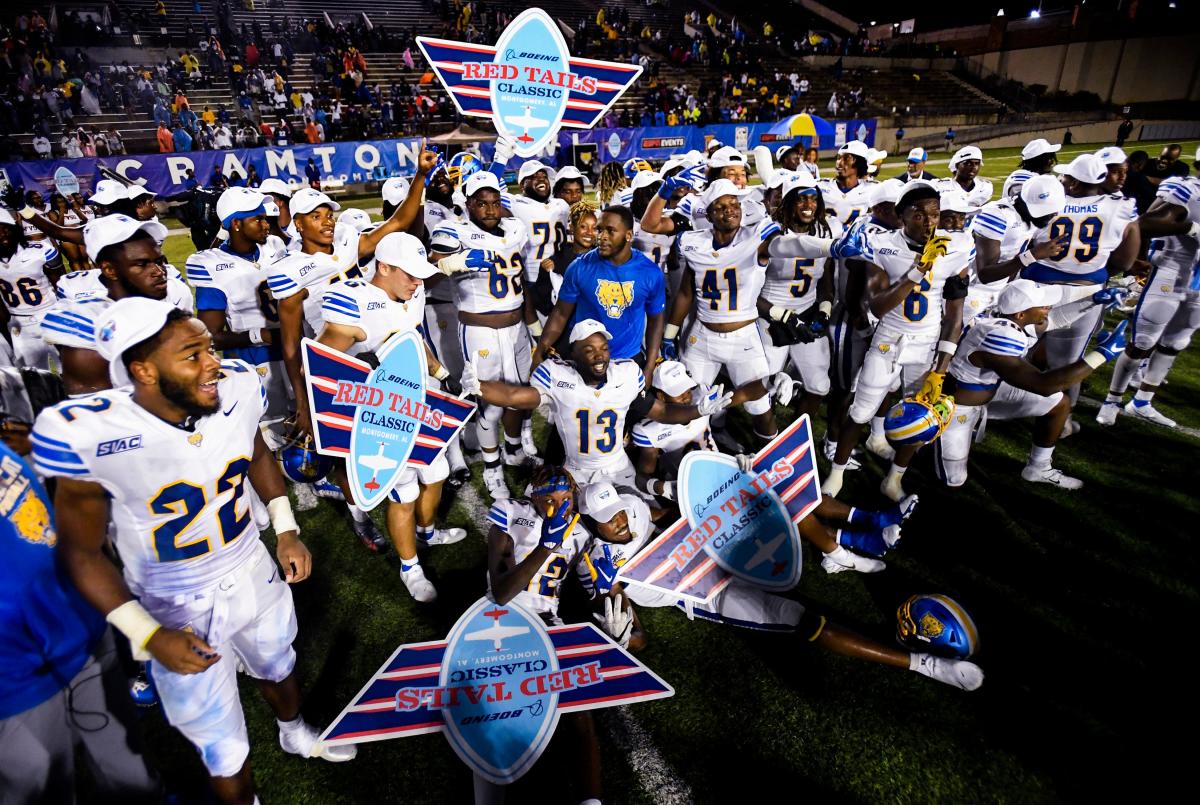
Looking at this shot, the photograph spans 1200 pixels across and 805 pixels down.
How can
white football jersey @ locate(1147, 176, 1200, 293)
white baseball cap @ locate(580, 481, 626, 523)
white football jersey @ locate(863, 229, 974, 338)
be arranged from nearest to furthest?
white baseball cap @ locate(580, 481, 626, 523) < white football jersey @ locate(863, 229, 974, 338) < white football jersey @ locate(1147, 176, 1200, 293)

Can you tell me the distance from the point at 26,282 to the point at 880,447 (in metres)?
9.45

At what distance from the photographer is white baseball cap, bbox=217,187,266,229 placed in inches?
199

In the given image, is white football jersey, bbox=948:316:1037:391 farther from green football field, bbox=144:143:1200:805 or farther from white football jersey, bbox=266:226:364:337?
white football jersey, bbox=266:226:364:337

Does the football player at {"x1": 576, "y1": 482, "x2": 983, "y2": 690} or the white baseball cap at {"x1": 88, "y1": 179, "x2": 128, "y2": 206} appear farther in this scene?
the white baseball cap at {"x1": 88, "y1": 179, "x2": 128, "y2": 206}

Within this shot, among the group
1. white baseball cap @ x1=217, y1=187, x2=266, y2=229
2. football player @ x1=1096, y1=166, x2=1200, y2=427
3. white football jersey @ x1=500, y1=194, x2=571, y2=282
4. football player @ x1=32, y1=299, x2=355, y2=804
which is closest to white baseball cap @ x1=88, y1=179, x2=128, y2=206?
white baseball cap @ x1=217, y1=187, x2=266, y2=229

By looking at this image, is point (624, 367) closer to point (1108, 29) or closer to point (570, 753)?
point (570, 753)

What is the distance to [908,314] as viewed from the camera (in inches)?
205

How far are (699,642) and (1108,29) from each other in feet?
191

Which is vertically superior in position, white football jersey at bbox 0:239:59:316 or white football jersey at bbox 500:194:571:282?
white football jersey at bbox 500:194:571:282

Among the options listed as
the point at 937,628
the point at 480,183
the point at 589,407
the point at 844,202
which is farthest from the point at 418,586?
the point at 844,202

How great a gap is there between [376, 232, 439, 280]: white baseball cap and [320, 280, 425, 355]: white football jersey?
21 cm

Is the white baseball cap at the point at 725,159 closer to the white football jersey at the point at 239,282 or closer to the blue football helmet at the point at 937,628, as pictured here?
the white football jersey at the point at 239,282

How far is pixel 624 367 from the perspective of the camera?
441cm

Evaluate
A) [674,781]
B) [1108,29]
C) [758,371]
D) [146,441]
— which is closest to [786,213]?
[758,371]
